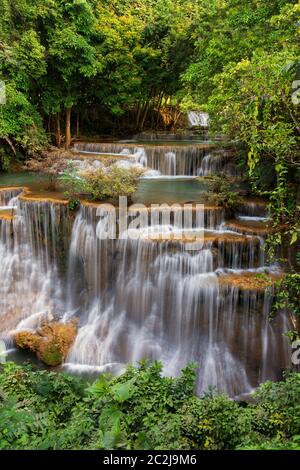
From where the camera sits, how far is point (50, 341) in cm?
808

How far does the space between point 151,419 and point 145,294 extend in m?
4.51

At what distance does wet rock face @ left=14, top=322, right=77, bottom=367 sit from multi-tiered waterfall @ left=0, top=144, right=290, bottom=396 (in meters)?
0.21

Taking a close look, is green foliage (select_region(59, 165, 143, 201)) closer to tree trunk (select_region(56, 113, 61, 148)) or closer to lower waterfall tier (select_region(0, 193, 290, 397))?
lower waterfall tier (select_region(0, 193, 290, 397))

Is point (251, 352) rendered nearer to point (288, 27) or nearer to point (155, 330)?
point (155, 330)

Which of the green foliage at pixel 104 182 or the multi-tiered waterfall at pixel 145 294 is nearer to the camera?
the multi-tiered waterfall at pixel 145 294

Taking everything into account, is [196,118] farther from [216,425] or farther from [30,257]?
[216,425]

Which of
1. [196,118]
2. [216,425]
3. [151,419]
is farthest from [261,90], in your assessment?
[196,118]

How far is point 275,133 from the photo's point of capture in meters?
4.75

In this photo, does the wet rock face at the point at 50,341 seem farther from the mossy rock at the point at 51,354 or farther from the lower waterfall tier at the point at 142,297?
the lower waterfall tier at the point at 142,297

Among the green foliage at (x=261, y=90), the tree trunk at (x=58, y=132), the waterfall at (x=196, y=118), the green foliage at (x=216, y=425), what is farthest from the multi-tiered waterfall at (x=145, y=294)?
the waterfall at (x=196, y=118)

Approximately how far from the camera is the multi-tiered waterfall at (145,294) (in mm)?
7508

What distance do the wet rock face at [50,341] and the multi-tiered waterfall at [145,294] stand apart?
0.69 feet

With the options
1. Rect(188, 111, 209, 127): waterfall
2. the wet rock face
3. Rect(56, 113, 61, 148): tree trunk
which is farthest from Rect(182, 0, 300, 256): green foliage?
Rect(188, 111, 209, 127): waterfall

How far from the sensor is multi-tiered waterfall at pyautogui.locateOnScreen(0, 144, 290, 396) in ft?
24.6
